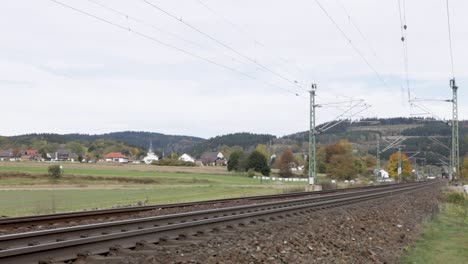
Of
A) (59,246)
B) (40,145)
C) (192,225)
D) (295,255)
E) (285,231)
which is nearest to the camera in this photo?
(59,246)

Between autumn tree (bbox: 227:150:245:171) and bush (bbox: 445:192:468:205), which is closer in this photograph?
bush (bbox: 445:192:468:205)

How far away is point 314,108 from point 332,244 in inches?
1414

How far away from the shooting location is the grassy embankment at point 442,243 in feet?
52.7

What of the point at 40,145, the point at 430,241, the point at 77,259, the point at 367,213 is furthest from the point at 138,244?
the point at 40,145

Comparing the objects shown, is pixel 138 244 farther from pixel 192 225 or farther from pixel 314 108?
pixel 314 108

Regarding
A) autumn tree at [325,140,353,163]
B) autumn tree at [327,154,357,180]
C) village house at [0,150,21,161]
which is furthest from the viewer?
village house at [0,150,21,161]

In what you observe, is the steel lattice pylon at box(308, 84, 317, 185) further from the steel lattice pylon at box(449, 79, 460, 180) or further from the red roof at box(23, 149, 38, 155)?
the red roof at box(23, 149, 38, 155)

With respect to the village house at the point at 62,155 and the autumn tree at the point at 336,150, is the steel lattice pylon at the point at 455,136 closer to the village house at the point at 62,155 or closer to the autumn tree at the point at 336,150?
the autumn tree at the point at 336,150

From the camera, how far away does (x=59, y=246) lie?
32.0 feet

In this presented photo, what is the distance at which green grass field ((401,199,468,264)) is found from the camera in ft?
52.4

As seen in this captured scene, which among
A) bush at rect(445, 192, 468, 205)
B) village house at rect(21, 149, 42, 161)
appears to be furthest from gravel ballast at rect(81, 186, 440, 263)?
village house at rect(21, 149, 42, 161)

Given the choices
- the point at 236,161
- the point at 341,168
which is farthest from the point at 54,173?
the point at 236,161

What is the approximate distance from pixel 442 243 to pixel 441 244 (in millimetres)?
296

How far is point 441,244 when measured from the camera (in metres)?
19.0
